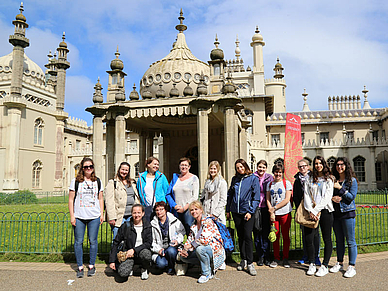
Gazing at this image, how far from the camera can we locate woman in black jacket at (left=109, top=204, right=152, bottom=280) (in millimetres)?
5605

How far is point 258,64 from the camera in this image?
3959 cm

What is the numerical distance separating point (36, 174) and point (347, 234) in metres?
33.4

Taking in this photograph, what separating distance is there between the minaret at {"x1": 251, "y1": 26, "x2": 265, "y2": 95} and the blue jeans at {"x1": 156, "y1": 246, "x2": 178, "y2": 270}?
34.8 m

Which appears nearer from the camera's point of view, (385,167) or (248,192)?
(248,192)

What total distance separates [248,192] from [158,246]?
2.04m

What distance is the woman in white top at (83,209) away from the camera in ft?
19.0

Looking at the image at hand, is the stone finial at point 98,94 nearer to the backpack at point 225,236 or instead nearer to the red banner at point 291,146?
the red banner at point 291,146

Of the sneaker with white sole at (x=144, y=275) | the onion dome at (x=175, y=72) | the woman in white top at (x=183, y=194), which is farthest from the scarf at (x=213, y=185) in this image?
the onion dome at (x=175, y=72)

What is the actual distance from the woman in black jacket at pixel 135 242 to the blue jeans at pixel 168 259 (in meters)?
0.21

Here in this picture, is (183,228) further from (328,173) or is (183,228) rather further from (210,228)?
(328,173)

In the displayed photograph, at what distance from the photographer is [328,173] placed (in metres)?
5.82

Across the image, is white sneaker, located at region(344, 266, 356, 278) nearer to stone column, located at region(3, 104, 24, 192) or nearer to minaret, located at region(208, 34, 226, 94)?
minaret, located at region(208, 34, 226, 94)

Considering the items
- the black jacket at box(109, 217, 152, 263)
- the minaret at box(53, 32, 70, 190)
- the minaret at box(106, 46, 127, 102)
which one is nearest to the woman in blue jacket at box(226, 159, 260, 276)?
the black jacket at box(109, 217, 152, 263)

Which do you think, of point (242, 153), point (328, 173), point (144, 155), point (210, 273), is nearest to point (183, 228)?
point (210, 273)
